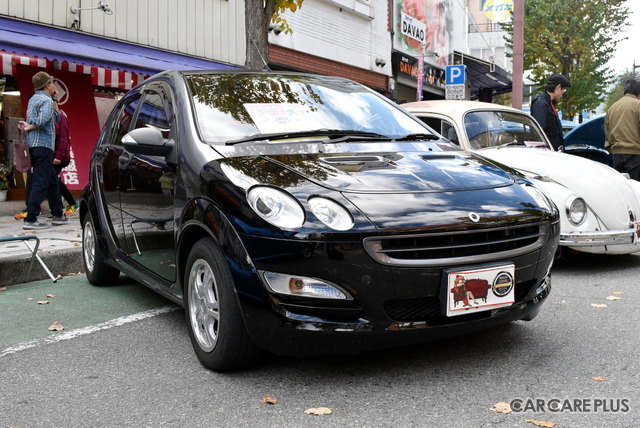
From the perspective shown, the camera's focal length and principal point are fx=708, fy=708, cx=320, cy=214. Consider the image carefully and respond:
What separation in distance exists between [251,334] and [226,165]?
82 centimetres

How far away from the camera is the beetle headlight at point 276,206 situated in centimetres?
297

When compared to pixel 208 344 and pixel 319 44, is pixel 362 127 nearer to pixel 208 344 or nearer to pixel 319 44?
pixel 208 344

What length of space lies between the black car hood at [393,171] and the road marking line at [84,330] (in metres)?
1.64

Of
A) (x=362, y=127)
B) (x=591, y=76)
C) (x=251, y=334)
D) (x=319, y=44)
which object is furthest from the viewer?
(x=591, y=76)

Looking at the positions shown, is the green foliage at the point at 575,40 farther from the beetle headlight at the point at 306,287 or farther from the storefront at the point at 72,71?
the beetle headlight at the point at 306,287

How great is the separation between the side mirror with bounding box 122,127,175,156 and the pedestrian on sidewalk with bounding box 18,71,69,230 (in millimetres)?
4920

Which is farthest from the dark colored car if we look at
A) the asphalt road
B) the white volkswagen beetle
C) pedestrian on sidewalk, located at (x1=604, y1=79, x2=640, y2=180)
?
the asphalt road

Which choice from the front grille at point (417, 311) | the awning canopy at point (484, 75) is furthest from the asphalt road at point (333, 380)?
the awning canopy at point (484, 75)

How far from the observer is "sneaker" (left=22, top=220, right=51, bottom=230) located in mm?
8320

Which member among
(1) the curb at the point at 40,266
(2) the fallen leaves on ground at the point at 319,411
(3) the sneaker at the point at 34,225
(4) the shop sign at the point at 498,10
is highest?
(4) the shop sign at the point at 498,10

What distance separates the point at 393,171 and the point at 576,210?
282 cm

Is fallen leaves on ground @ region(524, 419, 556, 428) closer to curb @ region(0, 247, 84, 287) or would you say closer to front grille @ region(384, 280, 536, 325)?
front grille @ region(384, 280, 536, 325)

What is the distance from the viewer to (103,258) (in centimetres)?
513

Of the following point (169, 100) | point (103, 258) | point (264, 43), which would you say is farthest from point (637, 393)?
point (264, 43)
